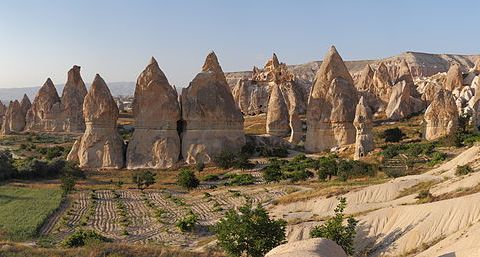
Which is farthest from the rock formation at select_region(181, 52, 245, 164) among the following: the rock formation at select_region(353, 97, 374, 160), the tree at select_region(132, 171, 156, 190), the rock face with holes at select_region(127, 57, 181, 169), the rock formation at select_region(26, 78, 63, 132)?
the rock formation at select_region(26, 78, 63, 132)

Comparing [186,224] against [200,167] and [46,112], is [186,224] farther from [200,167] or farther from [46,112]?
[46,112]

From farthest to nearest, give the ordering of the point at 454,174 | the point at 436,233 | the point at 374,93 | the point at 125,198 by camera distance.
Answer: the point at 374,93
the point at 125,198
the point at 454,174
the point at 436,233

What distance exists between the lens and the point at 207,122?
32.8m

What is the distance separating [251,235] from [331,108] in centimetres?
2425

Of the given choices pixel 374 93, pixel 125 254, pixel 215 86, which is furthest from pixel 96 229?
pixel 374 93

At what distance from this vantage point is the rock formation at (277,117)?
135 feet

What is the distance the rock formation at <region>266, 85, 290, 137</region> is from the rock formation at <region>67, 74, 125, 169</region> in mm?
12889

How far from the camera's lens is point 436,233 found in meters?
11.7

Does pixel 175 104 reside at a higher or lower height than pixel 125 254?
higher

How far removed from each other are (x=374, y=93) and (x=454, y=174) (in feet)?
138

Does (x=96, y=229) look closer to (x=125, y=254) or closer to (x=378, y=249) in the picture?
(x=125, y=254)

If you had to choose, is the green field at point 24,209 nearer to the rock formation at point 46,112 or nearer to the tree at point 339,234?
the tree at point 339,234

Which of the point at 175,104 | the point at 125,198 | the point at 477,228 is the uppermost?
the point at 175,104

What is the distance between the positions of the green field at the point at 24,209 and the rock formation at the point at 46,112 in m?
30.9
